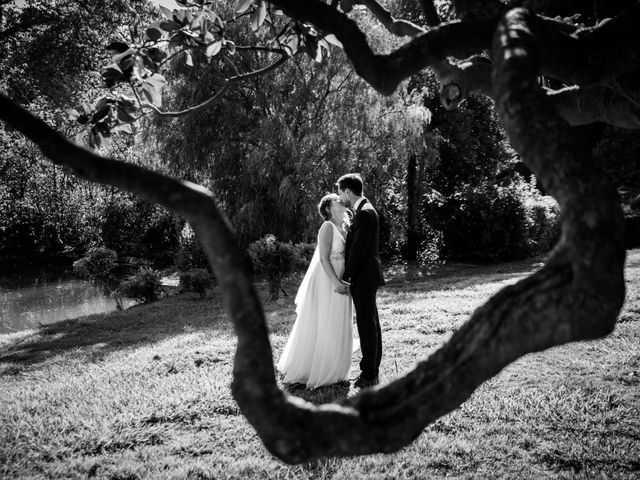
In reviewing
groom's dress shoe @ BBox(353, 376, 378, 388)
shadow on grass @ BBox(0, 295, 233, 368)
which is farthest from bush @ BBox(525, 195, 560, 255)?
groom's dress shoe @ BBox(353, 376, 378, 388)

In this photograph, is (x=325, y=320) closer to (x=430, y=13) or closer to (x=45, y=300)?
(x=430, y=13)

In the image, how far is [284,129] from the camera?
15992 millimetres

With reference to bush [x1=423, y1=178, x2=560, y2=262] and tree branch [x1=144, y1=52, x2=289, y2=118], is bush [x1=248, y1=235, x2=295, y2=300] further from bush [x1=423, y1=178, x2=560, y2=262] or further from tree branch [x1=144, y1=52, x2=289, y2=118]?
tree branch [x1=144, y1=52, x2=289, y2=118]

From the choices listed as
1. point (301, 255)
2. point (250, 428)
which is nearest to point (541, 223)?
point (301, 255)

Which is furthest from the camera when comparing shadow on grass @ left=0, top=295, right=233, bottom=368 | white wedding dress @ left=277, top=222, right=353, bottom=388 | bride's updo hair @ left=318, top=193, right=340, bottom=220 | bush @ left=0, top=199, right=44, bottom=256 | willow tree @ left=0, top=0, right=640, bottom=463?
bush @ left=0, top=199, right=44, bottom=256

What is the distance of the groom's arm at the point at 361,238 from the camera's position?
5668mm

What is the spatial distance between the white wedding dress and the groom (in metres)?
0.27

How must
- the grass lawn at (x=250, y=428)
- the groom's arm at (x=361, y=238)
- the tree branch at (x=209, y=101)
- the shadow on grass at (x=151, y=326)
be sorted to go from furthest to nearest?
the shadow on grass at (x=151, y=326) < the groom's arm at (x=361, y=238) < the grass lawn at (x=250, y=428) < the tree branch at (x=209, y=101)

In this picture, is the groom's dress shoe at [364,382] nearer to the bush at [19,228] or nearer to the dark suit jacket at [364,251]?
the dark suit jacket at [364,251]

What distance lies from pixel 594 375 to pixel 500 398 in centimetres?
129

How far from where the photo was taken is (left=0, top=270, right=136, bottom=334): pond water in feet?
50.0

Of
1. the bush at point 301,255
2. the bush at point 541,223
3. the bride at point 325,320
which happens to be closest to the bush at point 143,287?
the bush at point 301,255

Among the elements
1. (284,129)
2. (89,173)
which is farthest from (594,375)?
(284,129)

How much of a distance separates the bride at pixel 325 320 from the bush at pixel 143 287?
1026 centimetres
